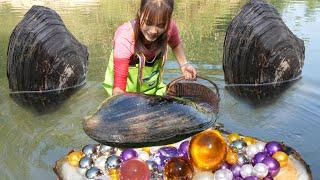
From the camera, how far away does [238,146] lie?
3229 mm

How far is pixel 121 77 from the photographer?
2.92 m

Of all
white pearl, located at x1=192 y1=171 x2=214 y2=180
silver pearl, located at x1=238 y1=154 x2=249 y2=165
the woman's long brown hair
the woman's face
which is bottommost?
silver pearl, located at x1=238 y1=154 x2=249 y2=165

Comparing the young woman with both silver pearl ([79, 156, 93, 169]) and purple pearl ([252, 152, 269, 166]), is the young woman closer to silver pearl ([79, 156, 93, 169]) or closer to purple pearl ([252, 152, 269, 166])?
silver pearl ([79, 156, 93, 169])

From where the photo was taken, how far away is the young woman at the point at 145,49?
262 centimetres

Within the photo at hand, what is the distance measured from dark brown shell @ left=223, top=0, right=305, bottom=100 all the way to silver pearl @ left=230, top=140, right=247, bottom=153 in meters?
2.73

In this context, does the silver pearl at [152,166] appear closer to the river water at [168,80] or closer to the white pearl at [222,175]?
the white pearl at [222,175]

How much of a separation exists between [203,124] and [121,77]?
2.15 ft

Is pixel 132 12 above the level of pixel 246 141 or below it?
below

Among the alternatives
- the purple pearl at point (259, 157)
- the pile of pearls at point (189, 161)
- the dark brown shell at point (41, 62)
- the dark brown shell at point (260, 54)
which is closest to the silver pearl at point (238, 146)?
the pile of pearls at point (189, 161)

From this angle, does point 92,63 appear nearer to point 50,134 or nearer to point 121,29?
point 50,134

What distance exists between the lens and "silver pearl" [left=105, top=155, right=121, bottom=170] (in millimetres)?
3008

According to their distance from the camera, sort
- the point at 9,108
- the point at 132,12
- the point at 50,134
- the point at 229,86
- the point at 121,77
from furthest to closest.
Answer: the point at 132,12, the point at 229,86, the point at 9,108, the point at 50,134, the point at 121,77

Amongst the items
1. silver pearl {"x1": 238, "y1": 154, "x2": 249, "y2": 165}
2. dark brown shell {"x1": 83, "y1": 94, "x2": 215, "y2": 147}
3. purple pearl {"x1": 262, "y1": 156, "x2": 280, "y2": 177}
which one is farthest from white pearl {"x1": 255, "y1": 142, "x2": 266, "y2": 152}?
dark brown shell {"x1": 83, "y1": 94, "x2": 215, "y2": 147}

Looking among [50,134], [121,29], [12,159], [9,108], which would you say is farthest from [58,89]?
[121,29]
